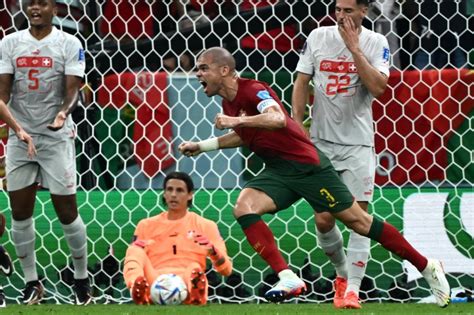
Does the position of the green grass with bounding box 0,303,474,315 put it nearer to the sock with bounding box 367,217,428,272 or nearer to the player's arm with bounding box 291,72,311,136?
the sock with bounding box 367,217,428,272

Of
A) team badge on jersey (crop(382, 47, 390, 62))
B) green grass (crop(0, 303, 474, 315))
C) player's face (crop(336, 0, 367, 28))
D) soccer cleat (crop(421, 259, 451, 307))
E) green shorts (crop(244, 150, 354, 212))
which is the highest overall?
player's face (crop(336, 0, 367, 28))

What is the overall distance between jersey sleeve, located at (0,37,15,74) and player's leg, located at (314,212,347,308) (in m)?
2.17

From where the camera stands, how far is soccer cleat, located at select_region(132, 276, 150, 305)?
904 cm

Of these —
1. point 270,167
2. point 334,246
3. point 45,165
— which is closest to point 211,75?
point 270,167

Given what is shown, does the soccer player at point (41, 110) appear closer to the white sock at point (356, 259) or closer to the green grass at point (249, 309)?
the green grass at point (249, 309)

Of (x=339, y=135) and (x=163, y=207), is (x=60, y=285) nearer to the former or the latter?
(x=163, y=207)

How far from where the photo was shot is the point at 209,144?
8.09 meters

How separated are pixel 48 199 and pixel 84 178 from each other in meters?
0.32

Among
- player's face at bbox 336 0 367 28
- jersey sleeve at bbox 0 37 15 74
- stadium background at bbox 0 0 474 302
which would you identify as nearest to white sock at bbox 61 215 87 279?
stadium background at bbox 0 0 474 302

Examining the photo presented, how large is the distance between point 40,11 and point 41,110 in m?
0.63

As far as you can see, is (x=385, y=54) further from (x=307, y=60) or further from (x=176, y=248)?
(x=176, y=248)

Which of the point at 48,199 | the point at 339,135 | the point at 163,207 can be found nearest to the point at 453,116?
the point at 339,135

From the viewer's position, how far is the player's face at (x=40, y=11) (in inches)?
368

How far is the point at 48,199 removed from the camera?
410 inches
